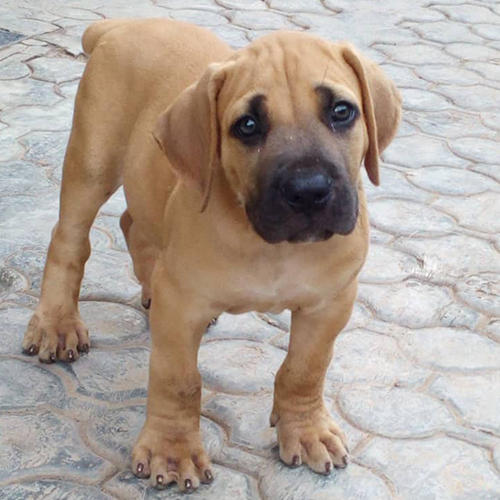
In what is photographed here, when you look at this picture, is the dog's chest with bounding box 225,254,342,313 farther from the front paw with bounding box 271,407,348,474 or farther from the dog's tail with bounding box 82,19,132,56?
the dog's tail with bounding box 82,19,132,56

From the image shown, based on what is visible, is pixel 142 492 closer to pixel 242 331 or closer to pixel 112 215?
pixel 242 331

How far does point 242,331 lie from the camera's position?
4441 mm

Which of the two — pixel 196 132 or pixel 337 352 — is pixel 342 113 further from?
pixel 337 352

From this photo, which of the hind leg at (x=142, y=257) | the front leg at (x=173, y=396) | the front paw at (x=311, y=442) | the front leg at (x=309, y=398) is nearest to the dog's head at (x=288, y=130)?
the front leg at (x=173, y=396)

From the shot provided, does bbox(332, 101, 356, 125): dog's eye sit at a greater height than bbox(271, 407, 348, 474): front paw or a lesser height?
greater

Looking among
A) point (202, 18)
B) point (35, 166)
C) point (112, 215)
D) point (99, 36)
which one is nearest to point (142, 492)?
point (99, 36)

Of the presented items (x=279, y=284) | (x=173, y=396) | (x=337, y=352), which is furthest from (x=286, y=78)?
(x=337, y=352)

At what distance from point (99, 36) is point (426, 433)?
200 centimetres

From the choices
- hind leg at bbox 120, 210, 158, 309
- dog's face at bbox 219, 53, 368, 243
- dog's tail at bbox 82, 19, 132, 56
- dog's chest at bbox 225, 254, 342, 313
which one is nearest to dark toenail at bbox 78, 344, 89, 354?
hind leg at bbox 120, 210, 158, 309

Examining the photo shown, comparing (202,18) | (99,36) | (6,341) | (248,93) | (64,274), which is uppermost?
(248,93)

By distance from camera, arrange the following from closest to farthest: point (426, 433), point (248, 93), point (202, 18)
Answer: point (248, 93) → point (426, 433) → point (202, 18)

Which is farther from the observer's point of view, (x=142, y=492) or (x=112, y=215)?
(x=112, y=215)

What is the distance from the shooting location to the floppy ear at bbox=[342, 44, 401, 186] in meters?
3.23

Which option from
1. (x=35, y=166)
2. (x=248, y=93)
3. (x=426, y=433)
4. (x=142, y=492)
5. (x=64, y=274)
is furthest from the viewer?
(x=35, y=166)
